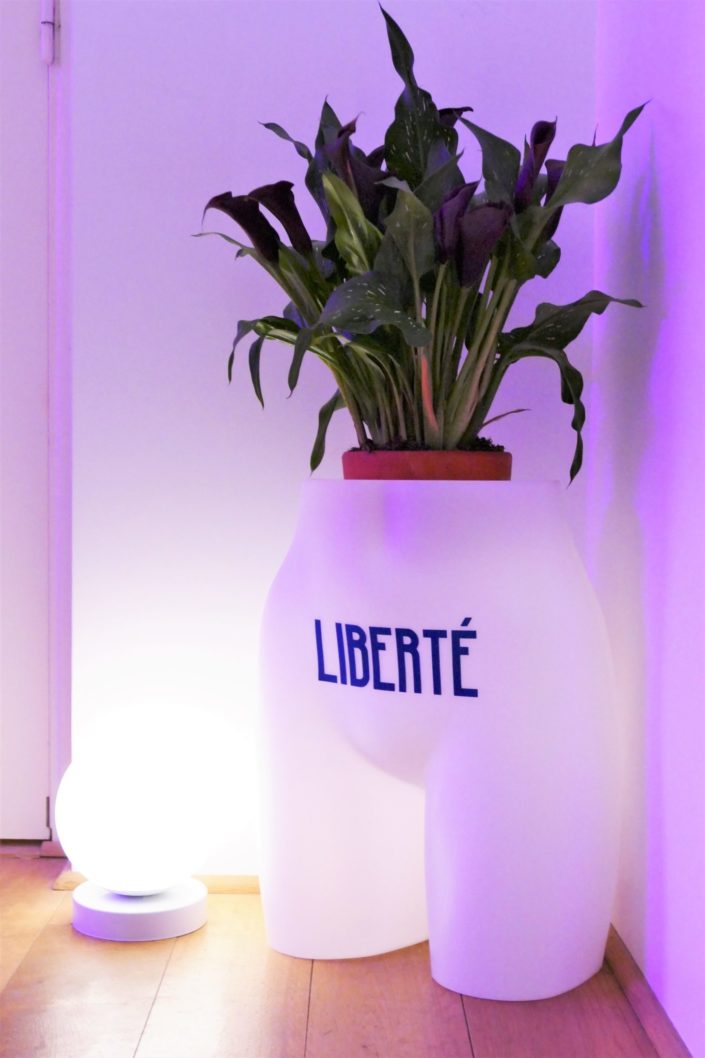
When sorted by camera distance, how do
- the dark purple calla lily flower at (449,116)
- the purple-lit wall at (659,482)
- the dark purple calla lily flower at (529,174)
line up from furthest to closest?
the dark purple calla lily flower at (449,116) < the dark purple calla lily flower at (529,174) < the purple-lit wall at (659,482)

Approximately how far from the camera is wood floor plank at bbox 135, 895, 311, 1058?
1.30 meters

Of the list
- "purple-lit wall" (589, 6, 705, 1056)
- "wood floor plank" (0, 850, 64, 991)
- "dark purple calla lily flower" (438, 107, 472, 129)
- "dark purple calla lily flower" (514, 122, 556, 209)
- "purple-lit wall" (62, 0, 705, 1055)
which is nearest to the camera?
"purple-lit wall" (589, 6, 705, 1056)

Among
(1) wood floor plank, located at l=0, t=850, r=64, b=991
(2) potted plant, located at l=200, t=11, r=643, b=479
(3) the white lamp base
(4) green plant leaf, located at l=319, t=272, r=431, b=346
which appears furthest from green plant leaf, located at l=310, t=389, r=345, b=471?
(1) wood floor plank, located at l=0, t=850, r=64, b=991

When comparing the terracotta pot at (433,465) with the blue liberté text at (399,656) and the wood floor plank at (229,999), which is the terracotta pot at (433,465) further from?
the wood floor plank at (229,999)

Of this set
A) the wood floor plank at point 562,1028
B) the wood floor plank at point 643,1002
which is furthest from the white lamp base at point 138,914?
the wood floor plank at point 643,1002

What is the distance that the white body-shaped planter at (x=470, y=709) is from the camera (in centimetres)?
136

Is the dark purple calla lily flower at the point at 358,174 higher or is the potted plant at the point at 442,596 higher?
the dark purple calla lily flower at the point at 358,174

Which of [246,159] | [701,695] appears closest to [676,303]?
[701,695]

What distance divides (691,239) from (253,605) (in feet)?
2.99

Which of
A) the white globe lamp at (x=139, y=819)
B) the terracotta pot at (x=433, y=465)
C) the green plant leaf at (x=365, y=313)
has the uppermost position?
the green plant leaf at (x=365, y=313)

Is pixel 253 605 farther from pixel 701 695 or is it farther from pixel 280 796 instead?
pixel 701 695

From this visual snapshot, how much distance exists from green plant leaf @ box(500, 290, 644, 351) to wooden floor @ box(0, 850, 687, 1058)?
2.88ft

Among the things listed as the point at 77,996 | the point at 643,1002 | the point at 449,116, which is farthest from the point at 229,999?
the point at 449,116

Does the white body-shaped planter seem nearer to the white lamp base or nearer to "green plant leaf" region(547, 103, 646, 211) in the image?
the white lamp base
